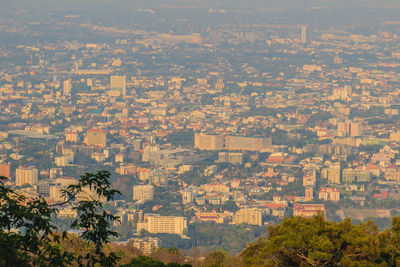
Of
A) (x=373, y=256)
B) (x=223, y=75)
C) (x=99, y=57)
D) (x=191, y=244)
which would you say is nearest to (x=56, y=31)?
(x=99, y=57)

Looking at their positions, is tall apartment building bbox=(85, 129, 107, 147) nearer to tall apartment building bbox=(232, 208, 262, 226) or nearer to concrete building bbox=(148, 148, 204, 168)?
concrete building bbox=(148, 148, 204, 168)

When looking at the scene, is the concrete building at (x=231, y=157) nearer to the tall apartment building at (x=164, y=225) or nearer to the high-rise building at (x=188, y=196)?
the high-rise building at (x=188, y=196)

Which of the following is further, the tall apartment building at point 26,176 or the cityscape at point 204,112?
the tall apartment building at point 26,176

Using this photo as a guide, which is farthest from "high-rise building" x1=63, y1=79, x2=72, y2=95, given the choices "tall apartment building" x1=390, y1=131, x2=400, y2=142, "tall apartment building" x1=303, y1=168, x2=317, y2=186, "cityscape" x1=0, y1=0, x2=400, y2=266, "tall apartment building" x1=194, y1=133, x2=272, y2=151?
"tall apartment building" x1=303, y1=168, x2=317, y2=186

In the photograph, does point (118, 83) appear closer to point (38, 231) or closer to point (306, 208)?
point (306, 208)

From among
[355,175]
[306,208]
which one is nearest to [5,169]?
[306,208]

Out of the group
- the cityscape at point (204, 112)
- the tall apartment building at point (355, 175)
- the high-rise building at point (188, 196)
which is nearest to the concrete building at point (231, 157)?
the cityscape at point (204, 112)

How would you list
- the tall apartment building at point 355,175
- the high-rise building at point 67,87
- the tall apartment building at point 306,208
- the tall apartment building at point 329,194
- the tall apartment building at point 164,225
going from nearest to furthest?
1. the tall apartment building at point 164,225
2. the tall apartment building at point 306,208
3. the tall apartment building at point 329,194
4. the tall apartment building at point 355,175
5. the high-rise building at point 67,87
